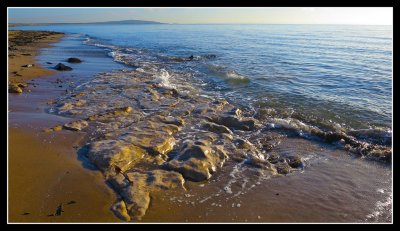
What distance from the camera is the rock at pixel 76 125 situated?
896cm

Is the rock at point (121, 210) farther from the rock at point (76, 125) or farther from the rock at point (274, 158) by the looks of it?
the rock at point (76, 125)

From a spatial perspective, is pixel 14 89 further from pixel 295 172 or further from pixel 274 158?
pixel 295 172

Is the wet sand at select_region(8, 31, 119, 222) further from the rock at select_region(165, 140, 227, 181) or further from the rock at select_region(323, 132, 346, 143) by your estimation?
the rock at select_region(323, 132, 346, 143)

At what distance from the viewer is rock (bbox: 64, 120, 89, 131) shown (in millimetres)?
8961

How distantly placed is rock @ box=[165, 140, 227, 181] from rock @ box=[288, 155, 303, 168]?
1598 millimetres

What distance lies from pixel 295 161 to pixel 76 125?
6.15m

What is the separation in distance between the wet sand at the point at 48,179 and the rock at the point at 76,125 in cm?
32

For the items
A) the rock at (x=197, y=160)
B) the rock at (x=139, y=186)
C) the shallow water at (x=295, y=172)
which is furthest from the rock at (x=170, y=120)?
the rock at (x=139, y=186)

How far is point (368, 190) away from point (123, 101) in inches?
351

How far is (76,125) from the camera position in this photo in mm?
9172

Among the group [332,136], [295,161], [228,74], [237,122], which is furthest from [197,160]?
[228,74]

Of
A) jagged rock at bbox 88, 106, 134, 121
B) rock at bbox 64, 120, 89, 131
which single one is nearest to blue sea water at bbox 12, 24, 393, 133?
jagged rock at bbox 88, 106, 134, 121

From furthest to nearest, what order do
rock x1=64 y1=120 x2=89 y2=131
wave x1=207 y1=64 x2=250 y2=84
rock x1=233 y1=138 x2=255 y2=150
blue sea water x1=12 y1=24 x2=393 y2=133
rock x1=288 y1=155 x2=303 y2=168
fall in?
wave x1=207 y1=64 x2=250 y2=84 < blue sea water x1=12 y1=24 x2=393 y2=133 < rock x1=64 y1=120 x2=89 y2=131 < rock x1=233 y1=138 x2=255 y2=150 < rock x1=288 y1=155 x2=303 y2=168

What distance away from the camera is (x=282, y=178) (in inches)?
270
